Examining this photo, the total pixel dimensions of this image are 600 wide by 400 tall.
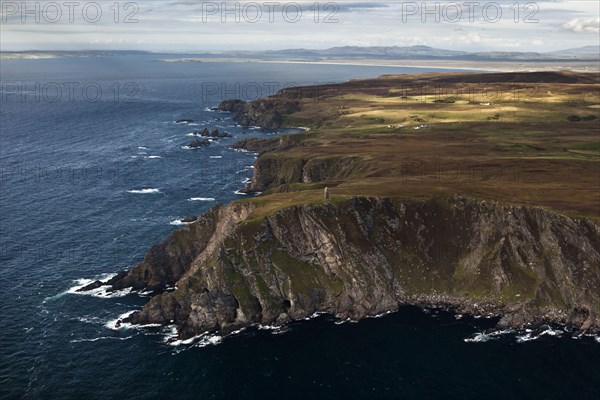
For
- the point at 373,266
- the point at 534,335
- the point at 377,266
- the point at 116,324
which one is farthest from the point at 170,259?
the point at 534,335

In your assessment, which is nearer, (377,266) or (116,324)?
(116,324)

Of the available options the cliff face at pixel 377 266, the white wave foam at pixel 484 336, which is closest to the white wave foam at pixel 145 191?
the cliff face at pixel 377 266

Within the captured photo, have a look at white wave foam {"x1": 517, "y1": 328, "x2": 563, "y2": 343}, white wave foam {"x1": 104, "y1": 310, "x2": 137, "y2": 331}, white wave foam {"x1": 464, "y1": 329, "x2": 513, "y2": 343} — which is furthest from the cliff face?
white wave foam {"x1": 517, "y1": 328, "x2": 563, "y2": 343}

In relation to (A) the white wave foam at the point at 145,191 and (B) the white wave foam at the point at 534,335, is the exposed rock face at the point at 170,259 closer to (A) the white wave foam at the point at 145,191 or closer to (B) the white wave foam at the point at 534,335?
(A) the white wave foam at the point at 145,191

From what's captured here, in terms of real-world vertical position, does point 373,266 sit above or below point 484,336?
above

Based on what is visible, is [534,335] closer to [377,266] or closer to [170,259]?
[377,266]

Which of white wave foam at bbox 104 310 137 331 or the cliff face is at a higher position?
the cliff face

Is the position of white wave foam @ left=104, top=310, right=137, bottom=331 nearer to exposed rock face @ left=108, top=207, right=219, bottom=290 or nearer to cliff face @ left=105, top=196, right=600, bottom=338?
cliff face @ left=105, top=196, right=600, bottom=338

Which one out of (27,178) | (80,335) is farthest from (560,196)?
(27,178)
